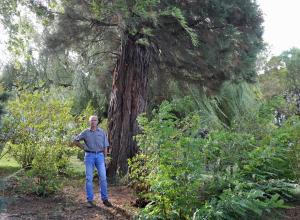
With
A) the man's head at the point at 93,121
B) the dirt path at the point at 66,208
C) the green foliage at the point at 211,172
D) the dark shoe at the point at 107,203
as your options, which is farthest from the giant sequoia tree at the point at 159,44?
the green foliage at the point at 211,172

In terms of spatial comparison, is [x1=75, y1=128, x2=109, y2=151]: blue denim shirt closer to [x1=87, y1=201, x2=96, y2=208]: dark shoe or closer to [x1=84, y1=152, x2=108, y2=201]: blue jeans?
[x1=84, y1=152, x2=108, y2=201]: blue jeans

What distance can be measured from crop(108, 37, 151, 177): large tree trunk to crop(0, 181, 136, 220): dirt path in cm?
143

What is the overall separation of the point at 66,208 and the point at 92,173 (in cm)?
92

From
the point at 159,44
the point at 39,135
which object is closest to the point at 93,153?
the point at 39,135

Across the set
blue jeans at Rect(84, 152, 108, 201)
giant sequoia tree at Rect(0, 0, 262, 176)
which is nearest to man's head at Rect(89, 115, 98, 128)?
blue jeans at Rect(84, 152, 108, 201)

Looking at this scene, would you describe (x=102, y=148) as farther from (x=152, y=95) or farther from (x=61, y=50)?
(x=152, y=95)

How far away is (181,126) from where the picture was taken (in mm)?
7453

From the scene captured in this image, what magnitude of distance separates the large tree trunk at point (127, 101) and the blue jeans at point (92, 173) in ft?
6.53

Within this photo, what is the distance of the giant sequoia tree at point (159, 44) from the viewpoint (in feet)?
28.3

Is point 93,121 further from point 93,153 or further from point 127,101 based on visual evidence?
point 127,101

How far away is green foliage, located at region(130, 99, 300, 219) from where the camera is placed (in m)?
5.12

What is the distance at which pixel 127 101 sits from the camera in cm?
1006

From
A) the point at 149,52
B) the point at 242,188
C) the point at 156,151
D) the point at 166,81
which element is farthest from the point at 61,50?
the point at 242,188

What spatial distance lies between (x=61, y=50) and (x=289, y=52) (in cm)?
3996
